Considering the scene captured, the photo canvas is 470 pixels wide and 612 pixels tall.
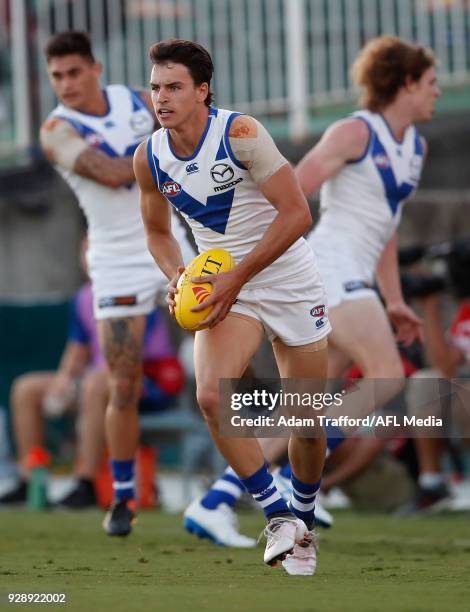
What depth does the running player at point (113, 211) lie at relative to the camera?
357 inches

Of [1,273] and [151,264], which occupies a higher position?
[151,264]

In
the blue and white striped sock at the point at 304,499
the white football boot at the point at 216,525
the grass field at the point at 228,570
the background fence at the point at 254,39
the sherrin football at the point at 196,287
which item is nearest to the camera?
the grass field at the point at 228,570

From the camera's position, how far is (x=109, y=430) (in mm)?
9109

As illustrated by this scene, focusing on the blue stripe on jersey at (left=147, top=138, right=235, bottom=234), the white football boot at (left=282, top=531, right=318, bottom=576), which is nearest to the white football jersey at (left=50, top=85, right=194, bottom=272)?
the blue stripe on jersey at (left=147, top=138, right=235, bottom=234)

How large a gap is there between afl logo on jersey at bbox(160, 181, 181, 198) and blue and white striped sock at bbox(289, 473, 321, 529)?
1.40 metres

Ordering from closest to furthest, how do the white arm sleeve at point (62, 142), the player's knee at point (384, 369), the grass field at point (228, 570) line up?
the grass field at point (228, 570)
the player's knee at point (384, 369)
the white arm sleeve at point (62, 142)

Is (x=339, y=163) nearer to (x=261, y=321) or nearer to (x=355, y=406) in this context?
(x=355, y=406)

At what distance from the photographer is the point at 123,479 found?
9.05m

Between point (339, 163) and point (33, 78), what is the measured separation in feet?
25.0

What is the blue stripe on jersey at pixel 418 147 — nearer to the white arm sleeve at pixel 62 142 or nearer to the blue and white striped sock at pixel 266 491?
the white arm sleeve at pixel 62 142

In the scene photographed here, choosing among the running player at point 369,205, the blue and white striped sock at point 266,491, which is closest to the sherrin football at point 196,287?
the blue and white striped sock at point 266,491

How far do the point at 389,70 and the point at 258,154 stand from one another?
106 inches

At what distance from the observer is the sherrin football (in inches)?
258

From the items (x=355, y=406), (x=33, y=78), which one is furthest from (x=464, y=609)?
(x=33, y=78)
